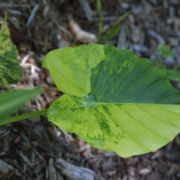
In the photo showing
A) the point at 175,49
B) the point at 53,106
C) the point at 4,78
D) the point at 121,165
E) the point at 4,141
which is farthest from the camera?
the point at 175,49

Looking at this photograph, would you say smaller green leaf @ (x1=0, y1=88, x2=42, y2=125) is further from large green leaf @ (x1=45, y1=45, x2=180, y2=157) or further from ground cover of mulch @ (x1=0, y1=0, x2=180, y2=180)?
ground cover of mulch @ (x1=0, y1=0, x2=180, y2=180)

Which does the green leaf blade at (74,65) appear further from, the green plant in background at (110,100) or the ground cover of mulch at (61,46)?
the ground cover of mulch at (61,46)

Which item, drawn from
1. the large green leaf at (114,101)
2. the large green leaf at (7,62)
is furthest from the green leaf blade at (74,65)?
the large green leaf at (7,62)

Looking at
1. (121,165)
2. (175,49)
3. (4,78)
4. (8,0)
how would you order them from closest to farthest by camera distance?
(4,78) → (121,165) → (8,0) → (175,49)

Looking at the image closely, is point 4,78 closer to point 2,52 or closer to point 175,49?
point 2,52

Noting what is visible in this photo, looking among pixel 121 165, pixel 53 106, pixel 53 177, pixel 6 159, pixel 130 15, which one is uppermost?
pixel 53 106

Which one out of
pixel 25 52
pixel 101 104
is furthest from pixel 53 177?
pixel 25 52

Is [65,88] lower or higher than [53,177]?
higher
